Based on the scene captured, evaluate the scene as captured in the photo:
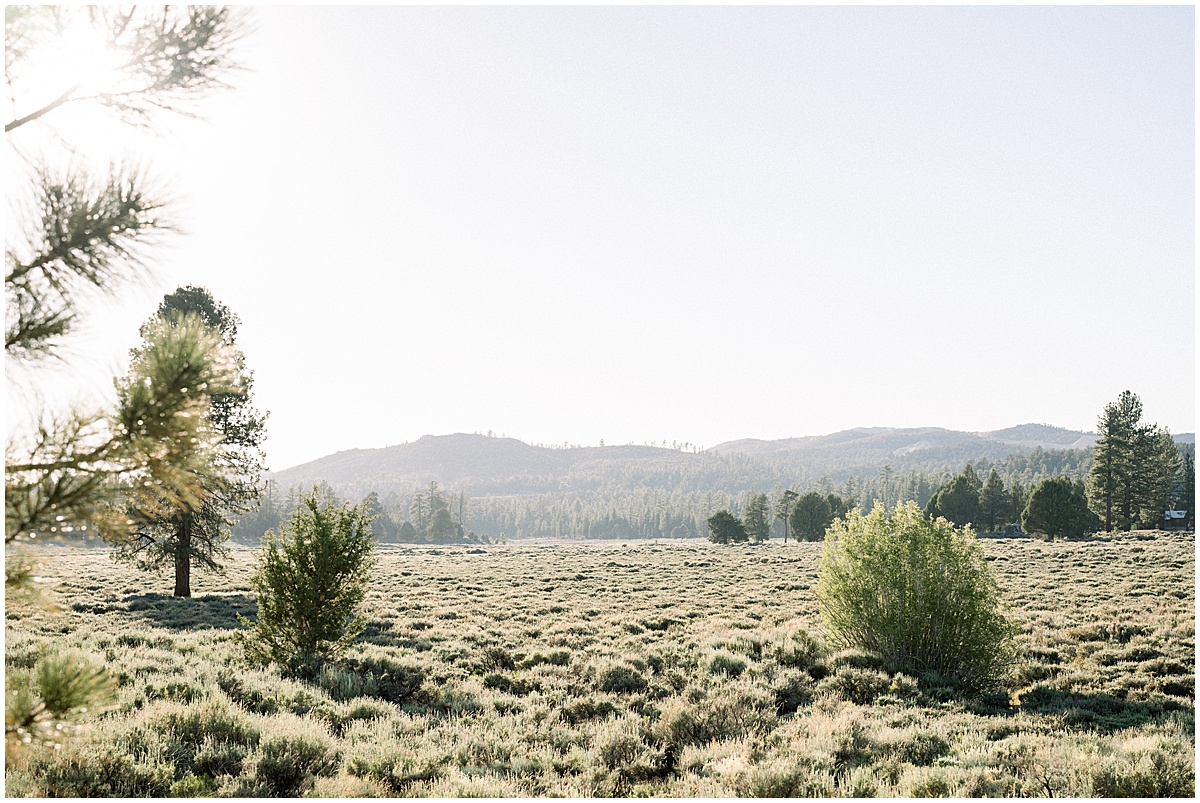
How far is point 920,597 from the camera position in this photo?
12.2 m

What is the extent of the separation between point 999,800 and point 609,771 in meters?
4.13

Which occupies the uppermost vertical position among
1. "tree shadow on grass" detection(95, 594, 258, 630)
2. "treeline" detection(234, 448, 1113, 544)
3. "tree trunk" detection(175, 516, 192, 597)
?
"tree trunk" detection(175, 516, 192, 597)

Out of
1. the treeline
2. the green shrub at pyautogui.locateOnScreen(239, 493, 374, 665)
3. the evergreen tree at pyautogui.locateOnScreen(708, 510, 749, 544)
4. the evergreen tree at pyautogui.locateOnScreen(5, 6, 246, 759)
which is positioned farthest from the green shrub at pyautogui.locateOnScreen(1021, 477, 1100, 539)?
the evergreen tree at pyautogui.locateOnScreen(5, 6, 246, 759)

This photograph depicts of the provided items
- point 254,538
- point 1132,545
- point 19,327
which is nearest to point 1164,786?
point 19,327

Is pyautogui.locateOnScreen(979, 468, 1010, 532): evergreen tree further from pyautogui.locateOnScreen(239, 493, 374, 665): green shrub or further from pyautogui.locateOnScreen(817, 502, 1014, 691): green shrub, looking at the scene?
pyautogui.locateOnScreen(239, 493, 374, 665): green shrub

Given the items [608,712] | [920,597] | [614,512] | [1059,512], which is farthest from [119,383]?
[614,512]

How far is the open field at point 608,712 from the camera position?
6.66 m

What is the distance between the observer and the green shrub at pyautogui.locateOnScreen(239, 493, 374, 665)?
36.4 feet

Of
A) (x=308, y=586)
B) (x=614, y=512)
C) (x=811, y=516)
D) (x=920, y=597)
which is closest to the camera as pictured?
(x=308, y=586)

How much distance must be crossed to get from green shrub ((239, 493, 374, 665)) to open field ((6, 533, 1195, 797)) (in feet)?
2.07

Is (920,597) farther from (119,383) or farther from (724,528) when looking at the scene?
(724,528)

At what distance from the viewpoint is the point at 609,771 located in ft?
24.7

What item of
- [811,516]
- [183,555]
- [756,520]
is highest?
[183,555]

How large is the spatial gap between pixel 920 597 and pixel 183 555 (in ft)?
71.4
